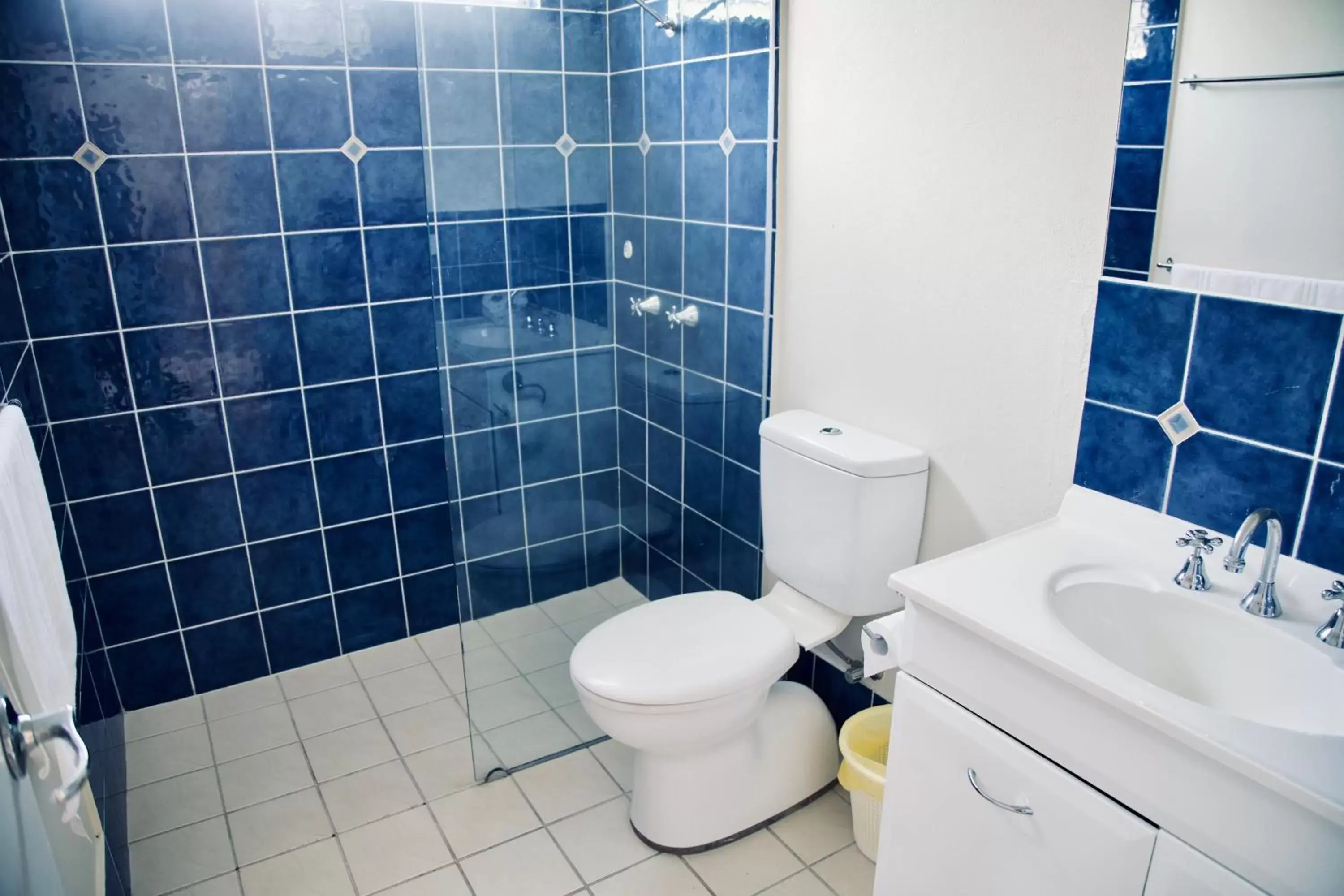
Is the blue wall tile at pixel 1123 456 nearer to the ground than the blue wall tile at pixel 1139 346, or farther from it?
nearer to the ground

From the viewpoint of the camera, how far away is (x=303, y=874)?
77.4 inches

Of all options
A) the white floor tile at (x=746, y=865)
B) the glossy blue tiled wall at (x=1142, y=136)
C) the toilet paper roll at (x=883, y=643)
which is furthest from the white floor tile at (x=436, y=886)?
the glossy blue tiled wall at (x=1142, y=136)

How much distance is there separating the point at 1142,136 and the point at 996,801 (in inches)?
39.7

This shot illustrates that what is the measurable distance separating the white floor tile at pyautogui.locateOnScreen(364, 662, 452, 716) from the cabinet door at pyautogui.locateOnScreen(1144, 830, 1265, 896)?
6.30 feet

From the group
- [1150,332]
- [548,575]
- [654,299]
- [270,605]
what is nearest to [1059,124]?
[1150,332]

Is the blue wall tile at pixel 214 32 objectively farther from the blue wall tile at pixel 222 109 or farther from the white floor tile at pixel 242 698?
the white floor tile at pixel 242 698

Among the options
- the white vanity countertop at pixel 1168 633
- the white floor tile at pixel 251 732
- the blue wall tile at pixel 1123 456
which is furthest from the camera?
the white floor tile at pixel 251 732

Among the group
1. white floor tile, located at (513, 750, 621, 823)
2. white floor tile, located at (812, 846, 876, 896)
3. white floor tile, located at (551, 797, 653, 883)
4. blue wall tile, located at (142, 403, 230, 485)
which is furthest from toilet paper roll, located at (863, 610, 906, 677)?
blue wall tile, located at (142, 403, 230, 485)

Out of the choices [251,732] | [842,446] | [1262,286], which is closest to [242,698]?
[251,732]

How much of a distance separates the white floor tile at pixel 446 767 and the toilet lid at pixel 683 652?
1.72 feet

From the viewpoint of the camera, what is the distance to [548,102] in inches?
85.2

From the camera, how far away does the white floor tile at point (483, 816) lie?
206 centimetres

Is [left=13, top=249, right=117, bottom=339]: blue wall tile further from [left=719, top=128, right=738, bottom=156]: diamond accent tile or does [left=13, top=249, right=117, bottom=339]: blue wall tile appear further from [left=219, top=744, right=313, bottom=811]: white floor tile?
[left=719, top=128, right=738, bottom=156]: diamond accent tile

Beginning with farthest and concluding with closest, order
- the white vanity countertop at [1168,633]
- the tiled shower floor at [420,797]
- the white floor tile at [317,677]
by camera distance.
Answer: the white floor tile at [317,677] < the tiled shower floor at [420,797] < the white vanity countertop at [1168,633]
